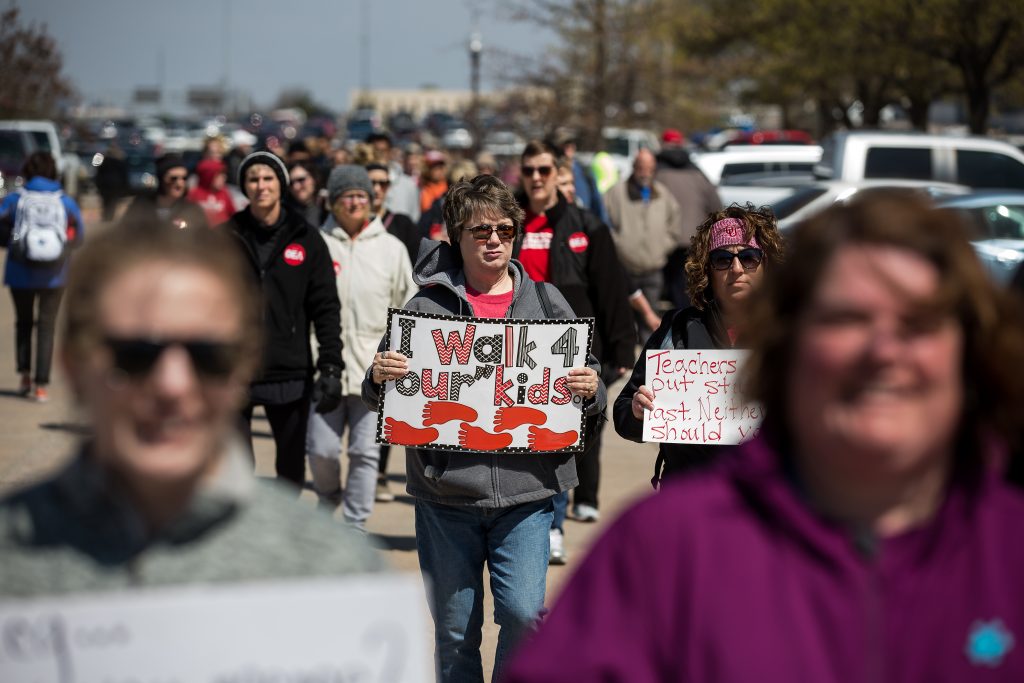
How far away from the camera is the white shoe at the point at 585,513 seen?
849 cm

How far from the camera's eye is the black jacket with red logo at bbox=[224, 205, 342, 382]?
6855 mm

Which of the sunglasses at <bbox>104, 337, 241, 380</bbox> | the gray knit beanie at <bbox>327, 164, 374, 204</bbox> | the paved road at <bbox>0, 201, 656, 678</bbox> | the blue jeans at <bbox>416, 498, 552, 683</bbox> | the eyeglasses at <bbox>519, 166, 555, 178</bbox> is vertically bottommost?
the paved road at <bbox>0, 201, 656, 678</bbox>

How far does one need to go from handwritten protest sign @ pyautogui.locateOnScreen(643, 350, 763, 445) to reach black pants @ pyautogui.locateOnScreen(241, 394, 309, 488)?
2.67 meters

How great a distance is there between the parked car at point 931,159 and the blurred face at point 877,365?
15515 millimetres

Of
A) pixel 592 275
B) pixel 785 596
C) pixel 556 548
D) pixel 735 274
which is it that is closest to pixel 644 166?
pixel 592 275

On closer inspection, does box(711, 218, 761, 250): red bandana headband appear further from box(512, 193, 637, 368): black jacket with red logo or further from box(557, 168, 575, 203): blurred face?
box(557, 168, 575, 203): blurred face

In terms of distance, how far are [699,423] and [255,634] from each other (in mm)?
2844

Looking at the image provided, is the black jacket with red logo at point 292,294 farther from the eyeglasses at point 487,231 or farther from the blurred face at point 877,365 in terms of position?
the blurred face at point 877,365

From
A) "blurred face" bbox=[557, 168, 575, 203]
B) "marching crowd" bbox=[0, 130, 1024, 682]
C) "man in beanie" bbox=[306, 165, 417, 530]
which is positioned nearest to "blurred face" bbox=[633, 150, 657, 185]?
"blurred face" bbox=[557, 168, 575, 203]

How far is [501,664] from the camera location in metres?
4.86

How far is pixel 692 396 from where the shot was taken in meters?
4.75

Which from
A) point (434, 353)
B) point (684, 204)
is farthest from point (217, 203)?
point (434, 353)

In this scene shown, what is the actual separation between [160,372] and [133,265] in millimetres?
167

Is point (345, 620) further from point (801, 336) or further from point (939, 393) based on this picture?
point (939, 393)
